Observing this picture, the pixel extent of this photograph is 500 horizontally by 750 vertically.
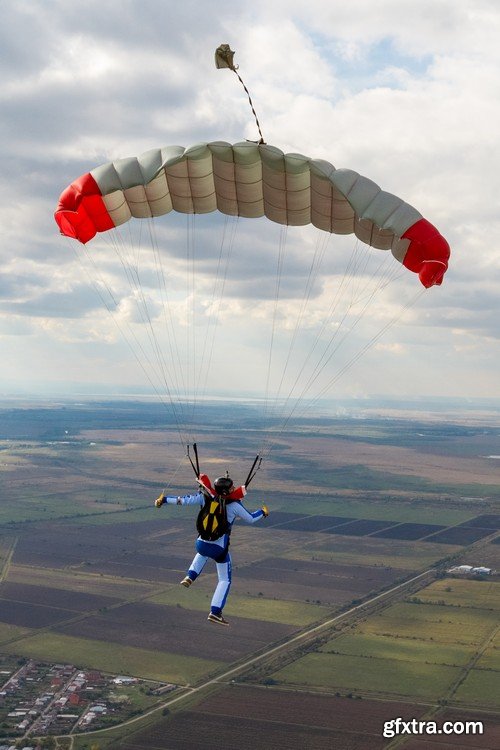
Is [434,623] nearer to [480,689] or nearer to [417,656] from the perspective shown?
[417,656]

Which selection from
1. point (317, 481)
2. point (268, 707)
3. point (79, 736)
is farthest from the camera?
point (317, 481)

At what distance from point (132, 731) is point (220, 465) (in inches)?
5490

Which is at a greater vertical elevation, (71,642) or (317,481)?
(317,481)

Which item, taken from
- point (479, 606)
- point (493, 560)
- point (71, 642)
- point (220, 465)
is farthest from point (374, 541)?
point (220, 465)

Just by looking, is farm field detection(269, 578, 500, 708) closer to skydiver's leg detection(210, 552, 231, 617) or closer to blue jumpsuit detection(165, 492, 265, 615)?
skydiver's leg detection(210, 552, 231, 617)

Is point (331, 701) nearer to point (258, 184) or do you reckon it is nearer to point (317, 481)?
point (258, 184)

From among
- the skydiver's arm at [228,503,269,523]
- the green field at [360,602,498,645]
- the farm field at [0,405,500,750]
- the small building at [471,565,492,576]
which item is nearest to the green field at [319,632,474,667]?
the farm field at [0,405,500,750]

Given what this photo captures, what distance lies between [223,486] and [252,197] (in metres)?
8.14

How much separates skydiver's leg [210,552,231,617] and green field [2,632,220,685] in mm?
40963

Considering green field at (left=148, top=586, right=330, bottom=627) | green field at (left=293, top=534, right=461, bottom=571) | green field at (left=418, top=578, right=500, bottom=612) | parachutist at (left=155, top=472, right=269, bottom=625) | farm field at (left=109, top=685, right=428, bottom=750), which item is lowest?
farm field at (left=109, top=685, right=428, bottom=750)

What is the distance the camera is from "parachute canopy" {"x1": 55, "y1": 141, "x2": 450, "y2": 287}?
20922mm

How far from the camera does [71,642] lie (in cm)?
6775

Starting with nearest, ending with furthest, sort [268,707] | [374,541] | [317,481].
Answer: [268,707] < [374,541] < [317,481]

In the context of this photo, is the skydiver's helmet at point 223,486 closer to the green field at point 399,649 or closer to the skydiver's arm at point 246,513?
the skydiver's arm at point 246,513
